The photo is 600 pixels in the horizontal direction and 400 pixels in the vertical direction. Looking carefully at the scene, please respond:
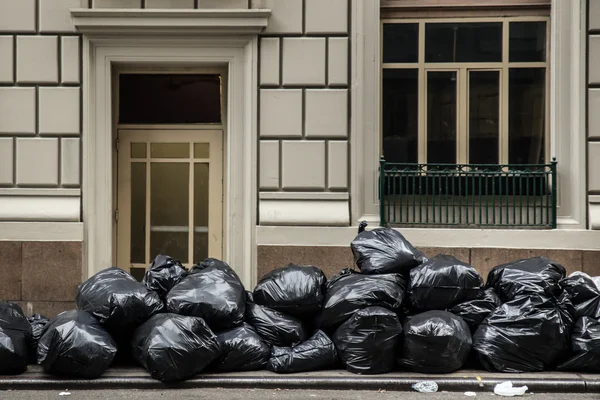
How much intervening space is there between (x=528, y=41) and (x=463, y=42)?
0.74 m

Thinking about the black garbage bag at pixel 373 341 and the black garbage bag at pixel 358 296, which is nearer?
the black garbage bag at pixel 373 341

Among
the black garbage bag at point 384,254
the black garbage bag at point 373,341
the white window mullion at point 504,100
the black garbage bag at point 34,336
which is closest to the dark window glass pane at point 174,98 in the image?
the black garbage bag at point 384,254

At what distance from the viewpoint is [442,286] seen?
7523mm

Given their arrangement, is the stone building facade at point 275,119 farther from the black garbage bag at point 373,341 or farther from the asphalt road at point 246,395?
the asphalt road at point 246,395

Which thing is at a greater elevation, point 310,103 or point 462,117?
point 310,103

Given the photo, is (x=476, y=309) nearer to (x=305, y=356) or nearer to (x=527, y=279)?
(x=527, y=279)

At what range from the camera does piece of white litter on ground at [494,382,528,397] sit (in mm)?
6750

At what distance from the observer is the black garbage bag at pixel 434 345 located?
7137mm

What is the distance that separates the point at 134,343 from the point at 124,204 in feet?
10.8

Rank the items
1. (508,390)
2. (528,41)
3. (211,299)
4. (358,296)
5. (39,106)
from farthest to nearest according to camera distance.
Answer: (528,41)
(39,106)
(358,296)
(211,299)
(508,390)

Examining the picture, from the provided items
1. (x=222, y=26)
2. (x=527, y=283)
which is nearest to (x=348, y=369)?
(x=527, y=283)

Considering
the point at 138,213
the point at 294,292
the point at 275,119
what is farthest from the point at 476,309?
the point at 138,213

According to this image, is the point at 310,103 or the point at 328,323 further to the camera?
the point at 310,103

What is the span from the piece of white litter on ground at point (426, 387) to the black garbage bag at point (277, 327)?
113 centimetres
